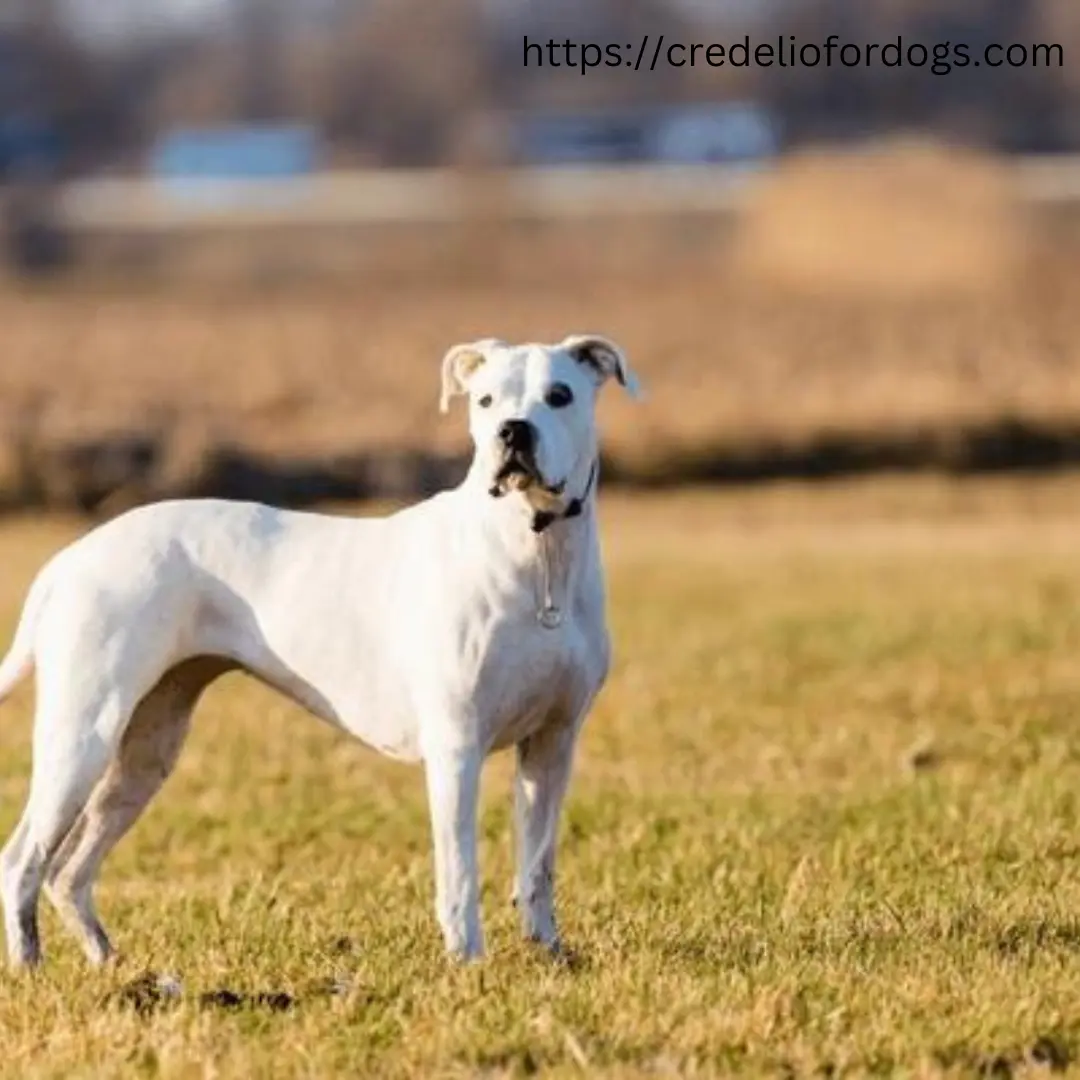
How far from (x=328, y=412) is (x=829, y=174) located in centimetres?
2123

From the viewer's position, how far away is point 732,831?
12.3 m

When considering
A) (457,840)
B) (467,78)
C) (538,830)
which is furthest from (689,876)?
(467,78)

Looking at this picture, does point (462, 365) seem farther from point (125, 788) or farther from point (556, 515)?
point (125, 788)

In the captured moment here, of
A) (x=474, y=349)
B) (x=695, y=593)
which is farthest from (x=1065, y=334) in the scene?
(x=474, y=349)

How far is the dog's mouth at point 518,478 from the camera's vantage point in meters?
8.82

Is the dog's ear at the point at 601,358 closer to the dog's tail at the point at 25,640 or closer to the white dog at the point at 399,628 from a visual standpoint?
the white dog at the point at 399,628

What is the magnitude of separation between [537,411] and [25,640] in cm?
178

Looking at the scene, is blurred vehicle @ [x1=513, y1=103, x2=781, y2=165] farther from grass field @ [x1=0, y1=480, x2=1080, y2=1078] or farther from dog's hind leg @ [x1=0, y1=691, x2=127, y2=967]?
dog's hind leg @ [x1=0, y1=691, x2=127, y2=967]

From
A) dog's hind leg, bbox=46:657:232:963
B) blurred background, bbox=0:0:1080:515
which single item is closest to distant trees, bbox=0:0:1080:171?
blurred background, bbox=0:0:1080:515

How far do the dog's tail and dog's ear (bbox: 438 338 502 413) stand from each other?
3.98ft

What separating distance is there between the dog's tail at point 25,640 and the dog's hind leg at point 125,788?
0.36 m

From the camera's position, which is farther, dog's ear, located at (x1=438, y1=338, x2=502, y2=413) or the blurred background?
the blurred background

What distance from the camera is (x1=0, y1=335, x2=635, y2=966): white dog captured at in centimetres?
914

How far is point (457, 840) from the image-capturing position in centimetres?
916
